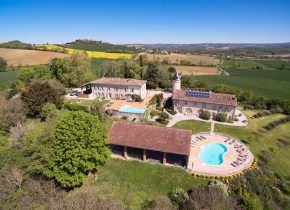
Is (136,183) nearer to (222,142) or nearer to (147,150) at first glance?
(147,150)

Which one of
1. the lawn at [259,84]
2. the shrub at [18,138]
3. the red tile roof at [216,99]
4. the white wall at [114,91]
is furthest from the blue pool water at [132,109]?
the lawn at [259,84]

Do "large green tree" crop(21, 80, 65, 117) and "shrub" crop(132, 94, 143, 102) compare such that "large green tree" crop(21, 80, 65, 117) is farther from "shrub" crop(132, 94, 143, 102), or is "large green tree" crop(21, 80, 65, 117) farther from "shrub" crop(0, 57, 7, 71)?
"shrub" crop(0, 57, 7, 71)

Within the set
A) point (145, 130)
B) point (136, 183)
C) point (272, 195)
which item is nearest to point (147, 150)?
point (145, 130)

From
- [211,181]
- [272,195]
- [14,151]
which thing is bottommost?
[272,195]

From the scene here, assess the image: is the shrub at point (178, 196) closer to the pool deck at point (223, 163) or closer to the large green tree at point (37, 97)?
the pool deck at point (223, 163)

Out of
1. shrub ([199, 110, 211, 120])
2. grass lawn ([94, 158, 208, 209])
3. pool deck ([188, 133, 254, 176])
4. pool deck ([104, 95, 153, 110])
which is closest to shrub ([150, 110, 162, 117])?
pool deck ([104, 95, 153, 110])
